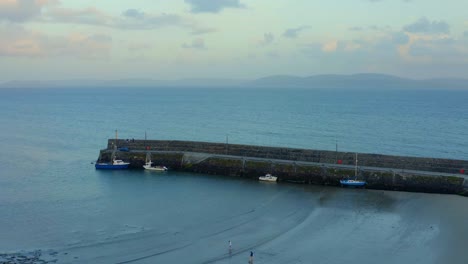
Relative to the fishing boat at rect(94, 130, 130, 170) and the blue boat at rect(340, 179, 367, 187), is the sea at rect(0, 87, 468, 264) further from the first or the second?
the fishing boat at rect(94, 130, 130, 170)

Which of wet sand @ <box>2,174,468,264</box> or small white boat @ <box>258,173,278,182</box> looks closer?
wet sand @ <box>2,174,468,264</box>

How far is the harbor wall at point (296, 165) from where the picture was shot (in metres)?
32.5

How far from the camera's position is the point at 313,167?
35.3m

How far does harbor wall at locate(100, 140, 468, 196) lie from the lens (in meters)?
32.5

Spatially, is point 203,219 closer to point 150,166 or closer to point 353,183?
point 353,183

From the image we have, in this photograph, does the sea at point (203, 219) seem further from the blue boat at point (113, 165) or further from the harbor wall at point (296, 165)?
the blue boat at point (113, 165)

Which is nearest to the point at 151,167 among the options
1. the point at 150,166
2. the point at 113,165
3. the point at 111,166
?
the point at 150,166

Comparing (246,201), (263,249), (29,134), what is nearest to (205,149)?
(246,201)

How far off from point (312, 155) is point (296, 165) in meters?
2.23

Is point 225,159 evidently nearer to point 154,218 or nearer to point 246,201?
point 246,201

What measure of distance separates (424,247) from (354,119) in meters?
63.1

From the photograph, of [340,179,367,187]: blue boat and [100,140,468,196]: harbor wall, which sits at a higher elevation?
[100,140,468,196]: harbor wall

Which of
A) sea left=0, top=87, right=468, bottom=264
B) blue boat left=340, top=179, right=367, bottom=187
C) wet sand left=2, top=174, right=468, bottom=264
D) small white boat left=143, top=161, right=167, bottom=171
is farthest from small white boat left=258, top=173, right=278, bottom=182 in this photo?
small white boat left=143, top=161, right=167, bottom=171

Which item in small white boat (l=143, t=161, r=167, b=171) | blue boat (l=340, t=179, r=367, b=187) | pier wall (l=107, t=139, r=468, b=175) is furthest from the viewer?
small white boat (l=143, t=161, r=167, b=171)
